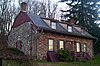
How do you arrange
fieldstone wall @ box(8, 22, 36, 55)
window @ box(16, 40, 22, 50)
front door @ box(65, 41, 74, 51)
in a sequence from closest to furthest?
fieldstone wall @ box(8, 22, 36, 55)
window @ box(16, 40, 22, 50)
front door @ box(65, 41, 74, 51)

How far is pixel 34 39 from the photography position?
Answer: 23203mm

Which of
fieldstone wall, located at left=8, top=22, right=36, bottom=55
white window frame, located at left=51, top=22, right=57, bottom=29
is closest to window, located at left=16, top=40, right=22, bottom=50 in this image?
fieldstone wall, located at left=8, top=22, right=36, bottom=55

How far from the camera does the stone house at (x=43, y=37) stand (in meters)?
22.9

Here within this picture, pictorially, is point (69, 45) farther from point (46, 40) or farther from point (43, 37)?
point (43, 37)

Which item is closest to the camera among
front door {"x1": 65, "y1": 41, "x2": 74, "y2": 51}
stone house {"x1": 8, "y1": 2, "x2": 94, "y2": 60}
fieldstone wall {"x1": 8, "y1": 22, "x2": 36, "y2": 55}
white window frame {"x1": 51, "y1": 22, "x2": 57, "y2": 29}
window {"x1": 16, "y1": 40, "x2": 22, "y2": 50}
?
stone house {"x1": 8, "y1": 2, "x2": 94, "y2": 60}

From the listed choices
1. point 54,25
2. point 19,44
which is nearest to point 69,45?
point 54,25

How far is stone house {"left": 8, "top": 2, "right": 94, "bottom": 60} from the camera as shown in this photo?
2289cm

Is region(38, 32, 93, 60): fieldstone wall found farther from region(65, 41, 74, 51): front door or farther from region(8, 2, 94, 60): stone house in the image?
region(65, 41, 74, 51): front door

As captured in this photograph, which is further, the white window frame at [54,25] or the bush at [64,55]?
the white window frame at [54,25]

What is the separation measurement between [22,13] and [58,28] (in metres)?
5.11

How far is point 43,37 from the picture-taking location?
2308cm

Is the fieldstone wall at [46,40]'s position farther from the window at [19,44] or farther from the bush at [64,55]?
the window at [19,44]

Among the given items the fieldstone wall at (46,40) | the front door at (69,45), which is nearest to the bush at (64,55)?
the fieldstone wall at (46,40)

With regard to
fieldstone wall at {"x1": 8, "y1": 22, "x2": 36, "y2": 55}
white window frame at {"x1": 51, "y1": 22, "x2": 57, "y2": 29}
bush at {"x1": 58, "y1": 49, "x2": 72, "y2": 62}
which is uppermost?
white window frame at {"x1": 51, "y1": 22, "x2": 57, "y2": 29}
